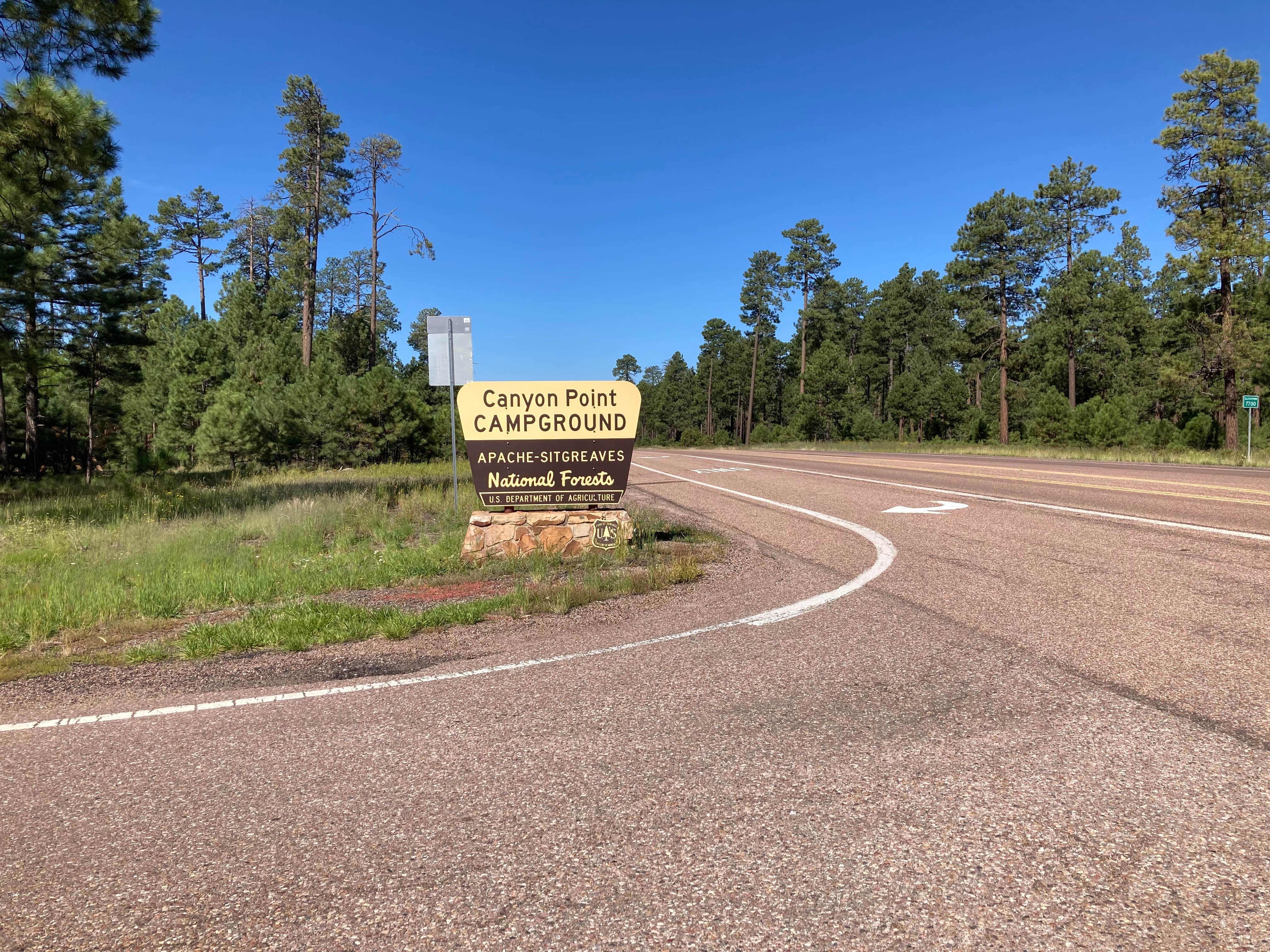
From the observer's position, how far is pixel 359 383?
25.6 metres

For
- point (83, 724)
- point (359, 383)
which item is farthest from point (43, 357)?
point (83, 724)

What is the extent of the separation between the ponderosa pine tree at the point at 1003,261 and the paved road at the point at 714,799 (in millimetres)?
43693

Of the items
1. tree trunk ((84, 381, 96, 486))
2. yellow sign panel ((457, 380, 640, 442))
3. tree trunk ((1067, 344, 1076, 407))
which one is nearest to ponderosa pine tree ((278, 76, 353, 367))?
tree trunk ((84, 381, 96, 486))

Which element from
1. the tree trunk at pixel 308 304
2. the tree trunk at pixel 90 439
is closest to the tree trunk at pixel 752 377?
the tree trunk at pixel 308 304

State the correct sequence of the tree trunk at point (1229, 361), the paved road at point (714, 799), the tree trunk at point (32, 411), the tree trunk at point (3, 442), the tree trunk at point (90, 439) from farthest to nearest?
the tree trunk at point (1229, 361)
the tree trunk at point (90, 439)
the tree trunk at point (3, 442)
the tree trunk at point (32, 411)
the paved road at point (714, 799)

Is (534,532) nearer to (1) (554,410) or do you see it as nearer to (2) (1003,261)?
(1) (554,410)

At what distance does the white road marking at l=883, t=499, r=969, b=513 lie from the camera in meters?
10.4

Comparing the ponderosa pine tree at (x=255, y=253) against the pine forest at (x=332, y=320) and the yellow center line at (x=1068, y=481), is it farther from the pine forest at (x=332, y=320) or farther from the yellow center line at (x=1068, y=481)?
the yellow center line at (x=1068, y=481)

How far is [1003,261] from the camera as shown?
1686 inches

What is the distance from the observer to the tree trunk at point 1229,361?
2797cm

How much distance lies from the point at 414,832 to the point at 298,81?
3855 centimetres

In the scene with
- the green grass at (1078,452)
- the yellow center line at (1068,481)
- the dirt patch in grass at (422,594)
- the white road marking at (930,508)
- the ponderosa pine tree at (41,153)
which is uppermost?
the ponderosa pine tree at (41,153)

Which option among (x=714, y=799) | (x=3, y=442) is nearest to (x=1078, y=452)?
(x=714, y=799)

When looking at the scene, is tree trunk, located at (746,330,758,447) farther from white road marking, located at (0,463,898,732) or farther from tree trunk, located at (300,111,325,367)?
white road marking, located at (0,463,898,732)
